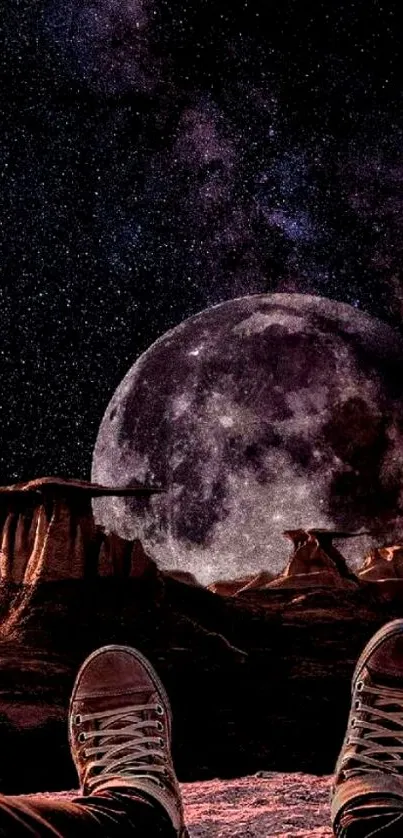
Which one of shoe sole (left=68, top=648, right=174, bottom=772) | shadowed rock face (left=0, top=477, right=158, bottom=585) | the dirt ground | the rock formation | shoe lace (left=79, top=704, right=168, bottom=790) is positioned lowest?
the dirt ground

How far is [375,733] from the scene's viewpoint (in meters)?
2.28

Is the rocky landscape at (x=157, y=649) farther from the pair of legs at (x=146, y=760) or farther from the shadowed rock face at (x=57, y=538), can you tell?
the pair of legs at (x=146, y=760)

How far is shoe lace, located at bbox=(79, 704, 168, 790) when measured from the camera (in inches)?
85.8

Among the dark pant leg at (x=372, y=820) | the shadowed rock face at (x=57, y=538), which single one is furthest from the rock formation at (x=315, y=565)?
the dark pant leg at (x=372, y=820)

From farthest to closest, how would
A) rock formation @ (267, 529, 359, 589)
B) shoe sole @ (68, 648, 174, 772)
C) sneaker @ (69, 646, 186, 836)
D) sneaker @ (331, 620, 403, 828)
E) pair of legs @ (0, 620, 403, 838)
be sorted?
1. rock formation @ (267, 529, 359, 589)
2. shoe sole @ (68, 648, 174, 772)
3. sneaker @ (69, 646, 186, 836)
4. sneaker @ (331, 620, 403, 828)
5. pair of legs @ (0, 620, 403, 838)

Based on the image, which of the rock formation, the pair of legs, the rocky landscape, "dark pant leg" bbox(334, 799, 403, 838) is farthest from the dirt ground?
the rock formation

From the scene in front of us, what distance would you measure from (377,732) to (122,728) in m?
0.74

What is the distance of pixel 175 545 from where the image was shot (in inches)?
418

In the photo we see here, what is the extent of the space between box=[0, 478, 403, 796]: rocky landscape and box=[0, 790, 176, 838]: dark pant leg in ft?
3.76

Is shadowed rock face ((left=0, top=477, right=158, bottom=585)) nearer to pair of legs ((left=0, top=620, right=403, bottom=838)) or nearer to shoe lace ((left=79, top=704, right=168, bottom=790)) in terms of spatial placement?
pair of legs ((left=0, top=620, right=403, bottom=838))

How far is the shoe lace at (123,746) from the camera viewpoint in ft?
7.15

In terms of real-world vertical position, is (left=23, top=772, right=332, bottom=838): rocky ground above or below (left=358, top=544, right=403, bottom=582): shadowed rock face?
below

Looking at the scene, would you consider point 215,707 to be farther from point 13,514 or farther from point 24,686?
point 13,514

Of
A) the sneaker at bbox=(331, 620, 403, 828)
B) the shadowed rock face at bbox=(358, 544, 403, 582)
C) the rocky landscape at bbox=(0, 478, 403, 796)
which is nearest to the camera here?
the sneaker at bbox=(331, 620, 403, 828)
